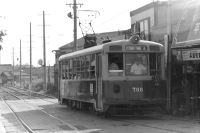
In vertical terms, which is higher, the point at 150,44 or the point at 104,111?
the point at 150,44

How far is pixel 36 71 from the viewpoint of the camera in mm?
141000

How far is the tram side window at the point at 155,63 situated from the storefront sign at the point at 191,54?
130 cm

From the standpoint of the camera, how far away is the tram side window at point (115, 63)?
17156 mm

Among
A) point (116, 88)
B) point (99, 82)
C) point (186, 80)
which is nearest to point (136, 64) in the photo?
point (116, 88)

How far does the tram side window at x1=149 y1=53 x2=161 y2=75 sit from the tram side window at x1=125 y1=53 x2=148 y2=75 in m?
0.30

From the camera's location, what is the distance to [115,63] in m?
17.5

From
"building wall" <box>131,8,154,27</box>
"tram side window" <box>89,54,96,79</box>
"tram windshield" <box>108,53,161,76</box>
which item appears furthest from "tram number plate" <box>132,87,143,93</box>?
"building wall" <box>131,8,154,27</box>

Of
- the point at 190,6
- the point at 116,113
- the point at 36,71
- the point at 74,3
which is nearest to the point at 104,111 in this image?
the point at 116,113

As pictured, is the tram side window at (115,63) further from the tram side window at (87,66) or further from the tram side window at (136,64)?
the tram side window at (87,66)

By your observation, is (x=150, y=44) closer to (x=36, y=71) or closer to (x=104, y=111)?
(x=104, y=111)

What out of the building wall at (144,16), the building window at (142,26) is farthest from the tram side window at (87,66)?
the building wall at (144,16)

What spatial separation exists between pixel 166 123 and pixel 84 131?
3.22 m

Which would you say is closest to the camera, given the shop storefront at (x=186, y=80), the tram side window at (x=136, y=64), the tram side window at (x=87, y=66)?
the tram side window at (x=136, y=64)

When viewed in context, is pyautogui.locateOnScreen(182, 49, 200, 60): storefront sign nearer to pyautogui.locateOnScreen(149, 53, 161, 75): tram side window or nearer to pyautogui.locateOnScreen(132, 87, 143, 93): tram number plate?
pyautogui.locateOnScreen(149, 53, 161, 75): tram side window
